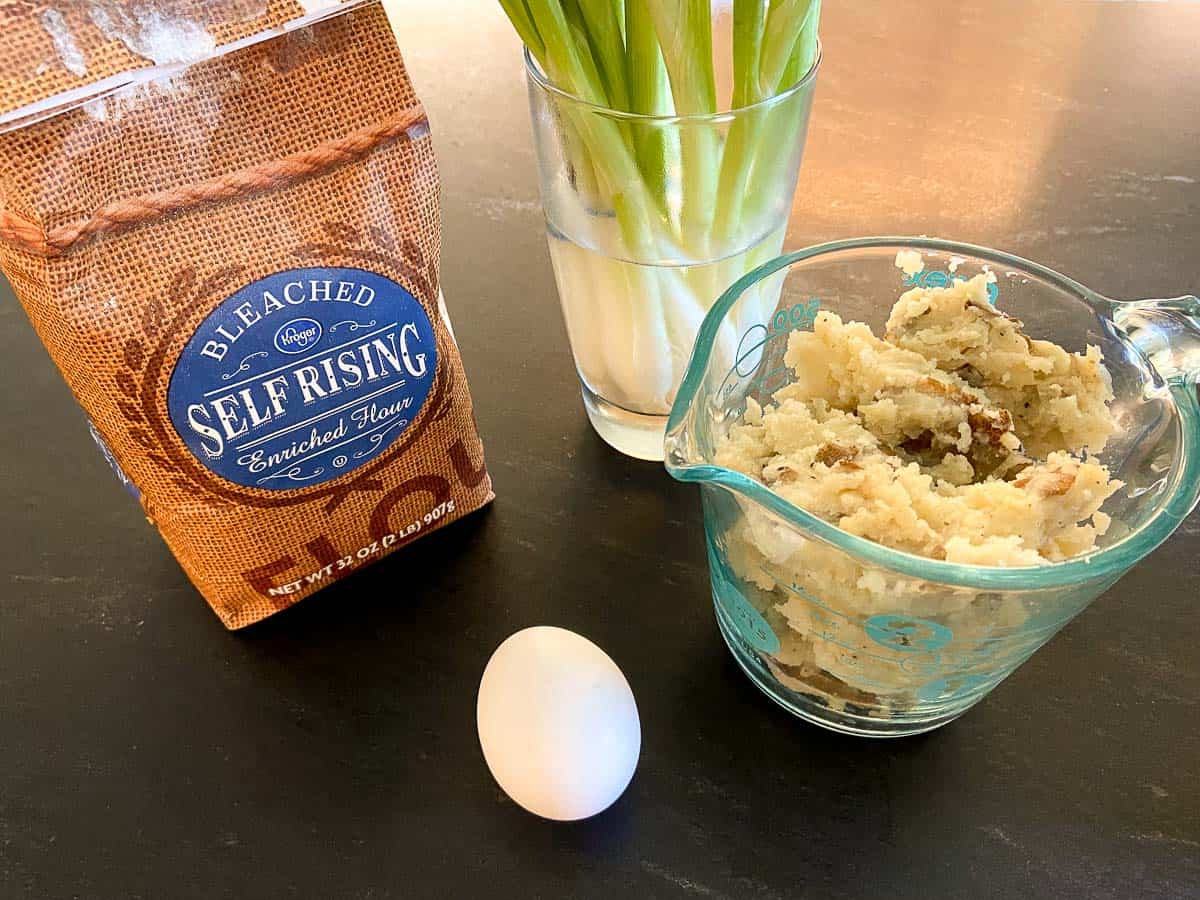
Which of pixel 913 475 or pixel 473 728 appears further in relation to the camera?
pixel 473 728

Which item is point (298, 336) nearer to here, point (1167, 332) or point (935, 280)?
point (935, 280)

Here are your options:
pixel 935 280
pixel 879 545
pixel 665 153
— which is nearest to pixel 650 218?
pixel 665 153

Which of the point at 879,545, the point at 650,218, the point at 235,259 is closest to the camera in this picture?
the point at 879,545

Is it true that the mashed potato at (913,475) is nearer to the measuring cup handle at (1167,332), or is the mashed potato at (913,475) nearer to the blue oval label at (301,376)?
the measuring cup handle at (1167,332)

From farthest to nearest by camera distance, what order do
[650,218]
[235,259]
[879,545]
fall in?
[650,218] → [235,259] → [879,545]

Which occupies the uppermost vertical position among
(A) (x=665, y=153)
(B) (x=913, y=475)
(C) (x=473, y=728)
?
(A) (x=665, y=153)

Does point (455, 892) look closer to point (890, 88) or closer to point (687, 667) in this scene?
point (687, 667)
